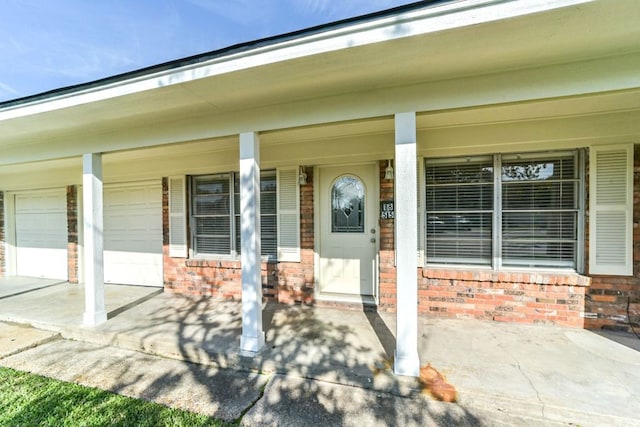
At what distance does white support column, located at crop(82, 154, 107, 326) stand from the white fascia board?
1.23m

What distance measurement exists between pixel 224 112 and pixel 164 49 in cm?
539

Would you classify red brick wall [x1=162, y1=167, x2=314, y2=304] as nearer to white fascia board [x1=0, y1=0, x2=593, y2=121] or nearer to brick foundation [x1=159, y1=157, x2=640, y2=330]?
brick foundation [x1=159, y1=157, x2=640, y2=330]

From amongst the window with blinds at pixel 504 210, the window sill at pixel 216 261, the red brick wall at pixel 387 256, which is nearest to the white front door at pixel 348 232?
the red brick wall at pixel 387 256

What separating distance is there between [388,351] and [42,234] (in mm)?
7897

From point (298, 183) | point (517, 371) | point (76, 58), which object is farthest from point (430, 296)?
point (76, 58)

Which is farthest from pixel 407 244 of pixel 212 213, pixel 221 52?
pixel 212 213

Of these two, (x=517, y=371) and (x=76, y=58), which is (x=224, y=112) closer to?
(x=517, y=371)

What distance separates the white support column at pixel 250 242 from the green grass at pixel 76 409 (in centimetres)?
89

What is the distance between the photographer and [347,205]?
430 cm

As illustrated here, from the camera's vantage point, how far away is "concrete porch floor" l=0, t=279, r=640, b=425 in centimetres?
221

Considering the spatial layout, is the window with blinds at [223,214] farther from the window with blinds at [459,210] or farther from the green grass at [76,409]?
the green grass at [76,409]

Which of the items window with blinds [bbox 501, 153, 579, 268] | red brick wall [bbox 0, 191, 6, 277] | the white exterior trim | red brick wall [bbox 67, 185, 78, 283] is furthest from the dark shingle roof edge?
red brick wall [bbox 0, 191, 6, 277]

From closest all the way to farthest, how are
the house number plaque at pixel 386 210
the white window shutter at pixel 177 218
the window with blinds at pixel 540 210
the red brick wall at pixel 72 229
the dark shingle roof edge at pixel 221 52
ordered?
1. the dark shingle roof edge at pixel 221 52
2. the window with blinds at pixel 540 210
3. the house number plaque at pixel 386 210
4. the white window shutter at pixel 177 218
5. the red brick wall at pixel 72 229

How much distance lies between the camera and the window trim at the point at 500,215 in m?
3.41
